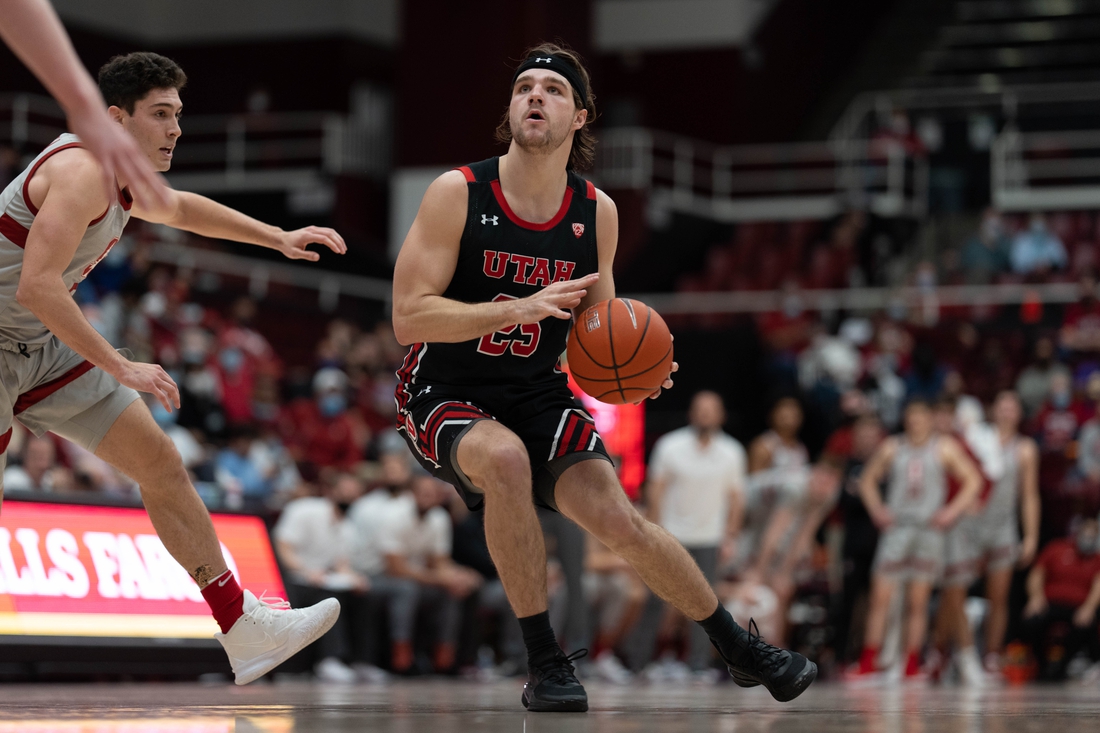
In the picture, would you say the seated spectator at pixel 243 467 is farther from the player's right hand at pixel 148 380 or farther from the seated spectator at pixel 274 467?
the player's right hand at pixel 148 380

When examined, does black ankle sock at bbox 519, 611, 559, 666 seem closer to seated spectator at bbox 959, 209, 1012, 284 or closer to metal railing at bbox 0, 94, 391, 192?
seated spectator at bbox 959, 209, 1012, 284

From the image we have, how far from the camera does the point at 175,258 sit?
55.5ft

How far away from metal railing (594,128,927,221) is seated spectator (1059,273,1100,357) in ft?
Answer: 16.4

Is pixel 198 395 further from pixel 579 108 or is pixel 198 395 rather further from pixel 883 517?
pixel 579 108

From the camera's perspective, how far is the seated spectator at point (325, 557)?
1060 cm

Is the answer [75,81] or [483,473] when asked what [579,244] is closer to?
[483,473]

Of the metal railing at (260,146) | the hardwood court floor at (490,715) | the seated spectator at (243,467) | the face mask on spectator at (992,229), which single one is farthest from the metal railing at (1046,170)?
the hardwood court floor at (490,715)

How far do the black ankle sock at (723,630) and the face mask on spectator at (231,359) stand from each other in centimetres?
996

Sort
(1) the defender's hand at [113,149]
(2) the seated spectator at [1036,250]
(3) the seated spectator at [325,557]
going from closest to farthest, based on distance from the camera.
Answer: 1. (1) the defender's hand at [113,149]
2. (3) the seated spectator at [325,557]
3. (2) the seated spectator at [1036,250]

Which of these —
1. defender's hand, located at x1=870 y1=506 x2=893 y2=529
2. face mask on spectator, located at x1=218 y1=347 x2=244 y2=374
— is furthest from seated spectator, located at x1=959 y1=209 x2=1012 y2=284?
face mask on spectator, located at x1=218 y1=347 x2=244 y2=374

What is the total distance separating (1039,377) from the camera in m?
15.0

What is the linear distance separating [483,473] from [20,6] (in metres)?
2.34

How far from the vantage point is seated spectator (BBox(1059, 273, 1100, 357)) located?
50.1ft

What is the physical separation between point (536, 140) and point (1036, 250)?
15070 mm
